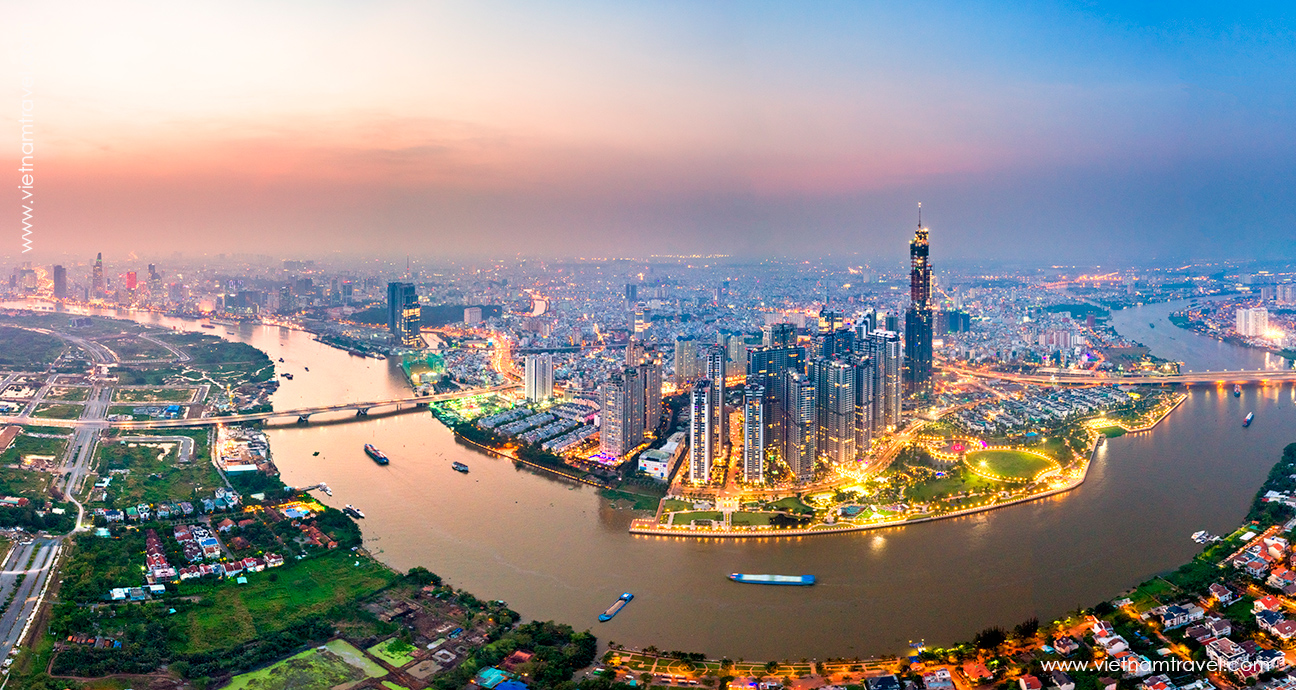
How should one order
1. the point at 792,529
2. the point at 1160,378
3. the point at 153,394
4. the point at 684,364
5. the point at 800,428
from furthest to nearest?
the point at 684,364
the point at 1160,378
the point at 153,394
the point at 800,428
the point at 792,529

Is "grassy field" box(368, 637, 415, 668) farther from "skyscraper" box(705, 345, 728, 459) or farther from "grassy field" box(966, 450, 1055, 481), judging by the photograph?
"grassy field" box(966, 450, 1055, 481)

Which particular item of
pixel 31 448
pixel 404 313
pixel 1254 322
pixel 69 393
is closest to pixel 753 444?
pixel 31 448

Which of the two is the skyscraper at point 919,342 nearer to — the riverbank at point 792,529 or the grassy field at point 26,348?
the riverbank at point 792,529

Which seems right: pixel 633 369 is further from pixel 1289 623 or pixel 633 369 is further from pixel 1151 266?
pixel 1151 266

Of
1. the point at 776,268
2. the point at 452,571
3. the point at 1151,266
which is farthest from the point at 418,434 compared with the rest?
the point at 1151,266

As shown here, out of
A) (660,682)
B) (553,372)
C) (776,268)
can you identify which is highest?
(776,268)

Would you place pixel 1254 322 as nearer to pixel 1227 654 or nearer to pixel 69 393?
pixel 1227 654
